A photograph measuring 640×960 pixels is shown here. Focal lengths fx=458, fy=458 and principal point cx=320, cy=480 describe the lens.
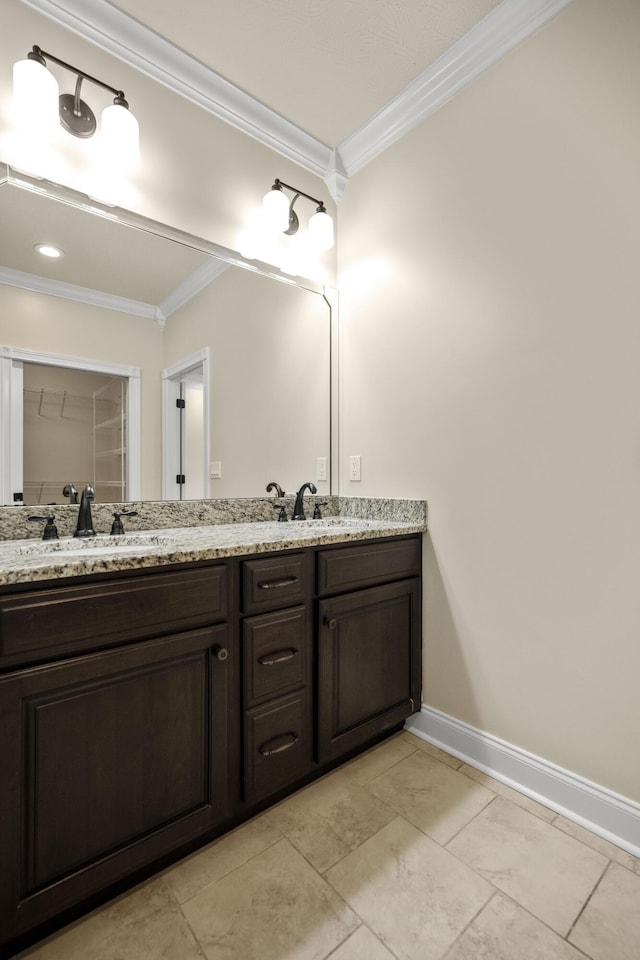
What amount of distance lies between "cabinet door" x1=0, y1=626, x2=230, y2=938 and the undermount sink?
38 cm

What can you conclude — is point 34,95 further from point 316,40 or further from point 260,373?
point 260,373

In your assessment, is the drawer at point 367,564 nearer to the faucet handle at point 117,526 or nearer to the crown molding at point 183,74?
the faucet handle at point 117,526

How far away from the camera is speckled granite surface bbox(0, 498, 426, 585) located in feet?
3.39

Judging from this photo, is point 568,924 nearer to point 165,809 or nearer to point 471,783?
point 471,783

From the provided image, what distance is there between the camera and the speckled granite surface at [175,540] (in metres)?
1.03

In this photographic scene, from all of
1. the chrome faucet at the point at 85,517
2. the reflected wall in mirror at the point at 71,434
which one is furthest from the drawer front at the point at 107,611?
the reflected wall in mirror at the point at 71,434

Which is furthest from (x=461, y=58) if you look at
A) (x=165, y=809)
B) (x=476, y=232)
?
(x=165, y=809)

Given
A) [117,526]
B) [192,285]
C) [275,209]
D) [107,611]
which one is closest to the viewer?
[107,611]

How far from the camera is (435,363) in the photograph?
1864mm

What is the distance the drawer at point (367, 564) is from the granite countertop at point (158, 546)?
44 mm

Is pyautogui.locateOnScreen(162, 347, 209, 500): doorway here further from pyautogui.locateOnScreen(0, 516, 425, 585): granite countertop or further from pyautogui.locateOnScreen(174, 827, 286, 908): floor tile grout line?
pyautogui.locateOnScreen(174, 827, 286, 908): floor tile grout line

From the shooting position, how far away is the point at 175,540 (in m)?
1.48

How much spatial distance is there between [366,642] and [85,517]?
107 cm

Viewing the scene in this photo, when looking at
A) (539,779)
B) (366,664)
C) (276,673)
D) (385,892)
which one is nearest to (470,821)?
(539,779)
